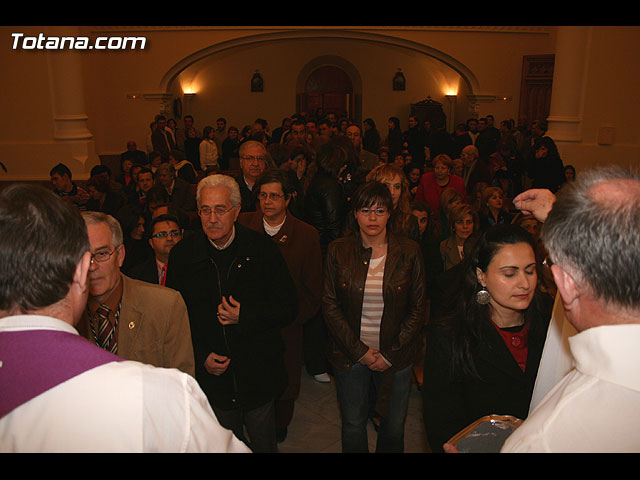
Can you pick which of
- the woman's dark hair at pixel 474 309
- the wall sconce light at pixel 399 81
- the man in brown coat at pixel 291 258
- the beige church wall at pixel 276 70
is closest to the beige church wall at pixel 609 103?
the beige church wall at pixel 276 70

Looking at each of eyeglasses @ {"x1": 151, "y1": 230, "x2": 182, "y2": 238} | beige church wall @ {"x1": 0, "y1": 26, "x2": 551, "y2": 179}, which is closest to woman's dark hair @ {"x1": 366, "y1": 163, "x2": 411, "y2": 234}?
eyeglasses @ {"x1": 151, "y1": 230, "x2": 182, "y2": 238}

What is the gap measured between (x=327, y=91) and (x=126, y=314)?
14975 millimetres

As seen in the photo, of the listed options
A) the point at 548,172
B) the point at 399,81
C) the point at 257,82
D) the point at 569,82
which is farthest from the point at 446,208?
the point at 399,81

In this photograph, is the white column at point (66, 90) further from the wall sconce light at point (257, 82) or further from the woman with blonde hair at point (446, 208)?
the woman with blonde hair at point (446, 208)

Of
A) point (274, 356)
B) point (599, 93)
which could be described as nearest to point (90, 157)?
point (274, 356)

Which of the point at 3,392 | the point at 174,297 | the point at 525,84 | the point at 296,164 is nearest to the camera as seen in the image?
the point at 3,392

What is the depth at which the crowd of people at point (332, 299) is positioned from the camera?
2.00 metres

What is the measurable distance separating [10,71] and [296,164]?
21.2ft

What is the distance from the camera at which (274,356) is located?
2.70m

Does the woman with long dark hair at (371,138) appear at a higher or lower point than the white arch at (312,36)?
lower

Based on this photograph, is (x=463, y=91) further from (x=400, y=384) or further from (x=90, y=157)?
(x=400, y=384)

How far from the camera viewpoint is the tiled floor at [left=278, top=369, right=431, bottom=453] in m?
3.35

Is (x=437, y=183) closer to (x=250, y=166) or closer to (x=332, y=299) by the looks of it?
(x=250, y=166)
